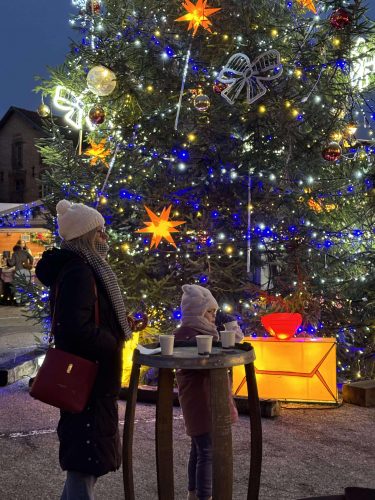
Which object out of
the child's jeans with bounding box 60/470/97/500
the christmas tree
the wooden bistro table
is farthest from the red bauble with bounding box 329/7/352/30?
the child's jeans with bounding box 60/470/97/500

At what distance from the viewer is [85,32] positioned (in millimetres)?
9180

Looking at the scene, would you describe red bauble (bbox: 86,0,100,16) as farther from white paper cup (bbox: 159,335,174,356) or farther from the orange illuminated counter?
white paper cup (bbox: 159,335,174,356)

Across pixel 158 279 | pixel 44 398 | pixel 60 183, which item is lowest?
pixel 44 398

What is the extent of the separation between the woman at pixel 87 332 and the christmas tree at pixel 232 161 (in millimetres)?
4081

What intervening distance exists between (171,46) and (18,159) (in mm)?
35843

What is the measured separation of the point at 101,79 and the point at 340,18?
2.91 m

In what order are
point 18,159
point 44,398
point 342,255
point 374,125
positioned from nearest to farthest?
1. point 44,398
2. point 342,255
3. point 374,125
4. point 18,159

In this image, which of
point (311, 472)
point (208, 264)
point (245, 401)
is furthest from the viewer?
point (208, 264)

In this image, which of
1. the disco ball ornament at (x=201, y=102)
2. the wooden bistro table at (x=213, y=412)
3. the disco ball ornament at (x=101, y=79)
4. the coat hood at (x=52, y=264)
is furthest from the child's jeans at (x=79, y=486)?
the disco ball ornament at (x=101, y=79)

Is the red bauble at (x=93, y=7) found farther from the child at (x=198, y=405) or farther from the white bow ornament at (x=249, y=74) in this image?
the child at (x=198, y=405)

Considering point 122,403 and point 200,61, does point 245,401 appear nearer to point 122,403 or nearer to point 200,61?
point 122,403

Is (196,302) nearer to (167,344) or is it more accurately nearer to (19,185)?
(167,344)

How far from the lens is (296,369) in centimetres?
721

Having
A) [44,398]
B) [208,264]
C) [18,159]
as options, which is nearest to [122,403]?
[208,264]
